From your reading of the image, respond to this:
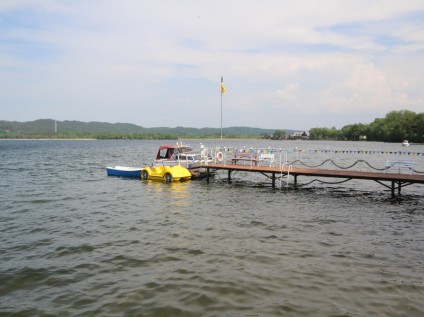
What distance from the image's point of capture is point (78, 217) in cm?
1683

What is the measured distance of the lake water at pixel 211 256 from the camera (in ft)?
27.5

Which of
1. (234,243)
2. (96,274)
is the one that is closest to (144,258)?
(96,274)

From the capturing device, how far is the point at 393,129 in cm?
15025

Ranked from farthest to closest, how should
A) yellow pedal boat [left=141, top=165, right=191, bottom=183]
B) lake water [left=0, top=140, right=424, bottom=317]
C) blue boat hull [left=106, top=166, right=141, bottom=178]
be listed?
blue boat hull [left=106, top=166, right=141, bottom=178]
yellow pedal boat [left=141, top=165, right=191, bottom=183]
lake water [left=0, top=140, right=424, bottom=317]

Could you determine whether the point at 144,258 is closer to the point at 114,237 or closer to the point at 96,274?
the point at 96,274

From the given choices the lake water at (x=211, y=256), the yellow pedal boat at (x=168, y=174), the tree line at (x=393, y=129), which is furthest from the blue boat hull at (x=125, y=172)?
the tree line at (x=393, y=129)

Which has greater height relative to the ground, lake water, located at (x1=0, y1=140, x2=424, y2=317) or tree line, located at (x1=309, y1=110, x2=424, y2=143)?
tree line, located at (x1=309, y1=110, x2=424, y2=143)

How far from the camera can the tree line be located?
458 feet

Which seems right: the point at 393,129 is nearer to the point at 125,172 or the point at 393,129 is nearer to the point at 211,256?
the point at 125,172

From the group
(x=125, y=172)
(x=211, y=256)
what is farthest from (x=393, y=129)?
(x=211, y=256)

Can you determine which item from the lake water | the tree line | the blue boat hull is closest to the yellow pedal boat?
the blue boat hull

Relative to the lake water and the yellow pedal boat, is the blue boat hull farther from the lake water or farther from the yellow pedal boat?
the lake water

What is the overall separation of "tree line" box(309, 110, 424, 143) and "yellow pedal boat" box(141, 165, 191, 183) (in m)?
136

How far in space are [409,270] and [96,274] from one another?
881 cm
